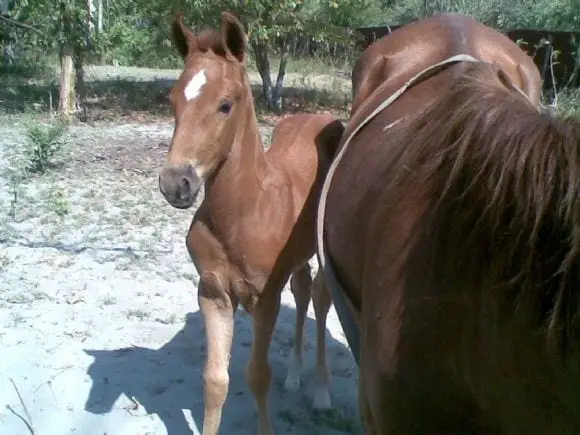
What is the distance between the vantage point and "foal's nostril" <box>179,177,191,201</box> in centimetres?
235

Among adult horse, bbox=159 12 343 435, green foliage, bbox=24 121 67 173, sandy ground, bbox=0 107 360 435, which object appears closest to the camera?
adult horse, bbox=159 12 343 435

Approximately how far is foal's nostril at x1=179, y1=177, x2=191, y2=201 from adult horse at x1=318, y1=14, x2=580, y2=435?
3.62 feet

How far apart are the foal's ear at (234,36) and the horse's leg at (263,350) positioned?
0.90m

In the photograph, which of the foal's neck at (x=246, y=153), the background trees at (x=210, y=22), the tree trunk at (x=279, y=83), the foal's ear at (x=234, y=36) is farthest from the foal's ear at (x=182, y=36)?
the tree trunk at (x=279, y=83)

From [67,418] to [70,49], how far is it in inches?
303

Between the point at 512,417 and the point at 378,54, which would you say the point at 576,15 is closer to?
the point at 378,54

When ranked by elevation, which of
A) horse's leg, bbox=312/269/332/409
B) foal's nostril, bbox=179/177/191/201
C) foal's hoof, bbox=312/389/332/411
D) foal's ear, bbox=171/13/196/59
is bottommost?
foal's hoof, bbox=312/389/332/411

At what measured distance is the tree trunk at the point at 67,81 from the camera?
9539 mm

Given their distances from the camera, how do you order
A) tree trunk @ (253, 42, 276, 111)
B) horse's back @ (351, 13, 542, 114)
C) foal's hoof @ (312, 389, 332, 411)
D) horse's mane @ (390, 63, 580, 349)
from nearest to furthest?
horse's mane @ (390, 63, 580, 349), horse's back @ (351, 13, 542, 114), foal's hoof @ (312, 389, 332, 411), tree trunk @ (253, 42, 276, 111)

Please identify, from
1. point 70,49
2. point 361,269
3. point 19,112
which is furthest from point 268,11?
point 361,269

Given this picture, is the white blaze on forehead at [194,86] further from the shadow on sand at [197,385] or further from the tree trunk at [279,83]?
the tree trunk at [279,83]

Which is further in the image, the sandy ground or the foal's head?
the sandy ground

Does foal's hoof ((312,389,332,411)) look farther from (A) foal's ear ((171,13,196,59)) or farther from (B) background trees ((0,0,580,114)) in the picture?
(B) background trees ((0,0,580,114))

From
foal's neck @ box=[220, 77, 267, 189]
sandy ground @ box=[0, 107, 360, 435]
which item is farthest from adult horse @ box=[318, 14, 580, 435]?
sandy ground @ box=[0, 107, 360, 435]
